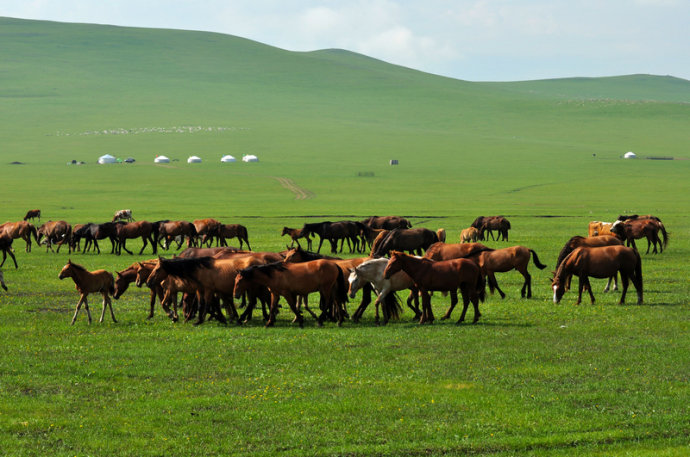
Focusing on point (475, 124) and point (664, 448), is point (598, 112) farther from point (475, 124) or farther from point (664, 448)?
point (664, 448)

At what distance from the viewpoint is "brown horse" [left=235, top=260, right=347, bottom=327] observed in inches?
679

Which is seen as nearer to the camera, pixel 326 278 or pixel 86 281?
pixel 326 278

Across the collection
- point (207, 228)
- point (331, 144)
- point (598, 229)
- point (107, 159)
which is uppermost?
point (331, 144)

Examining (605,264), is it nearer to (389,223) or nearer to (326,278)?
(326,278)

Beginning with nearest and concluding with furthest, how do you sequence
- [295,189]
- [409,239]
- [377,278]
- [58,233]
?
1. [377,278]
2. [409,239]
3. [58,233]
4. [295,189]

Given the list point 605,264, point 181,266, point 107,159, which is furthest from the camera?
point 107,159

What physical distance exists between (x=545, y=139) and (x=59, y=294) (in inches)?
5467

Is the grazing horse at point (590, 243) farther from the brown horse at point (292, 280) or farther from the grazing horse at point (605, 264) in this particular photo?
the brown horse at point (292, 280)

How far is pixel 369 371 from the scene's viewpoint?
42.6 feet

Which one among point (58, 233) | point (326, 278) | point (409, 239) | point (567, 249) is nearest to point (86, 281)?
→ point (326, 278)

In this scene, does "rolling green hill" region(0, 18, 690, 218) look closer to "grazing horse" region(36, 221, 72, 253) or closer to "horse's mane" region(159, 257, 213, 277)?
"grazing horse" region(36, 221, 72, 253)

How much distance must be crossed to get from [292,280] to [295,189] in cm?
7426

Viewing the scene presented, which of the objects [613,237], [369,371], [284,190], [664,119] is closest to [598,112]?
[664,119]

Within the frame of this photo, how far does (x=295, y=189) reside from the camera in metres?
91.2
